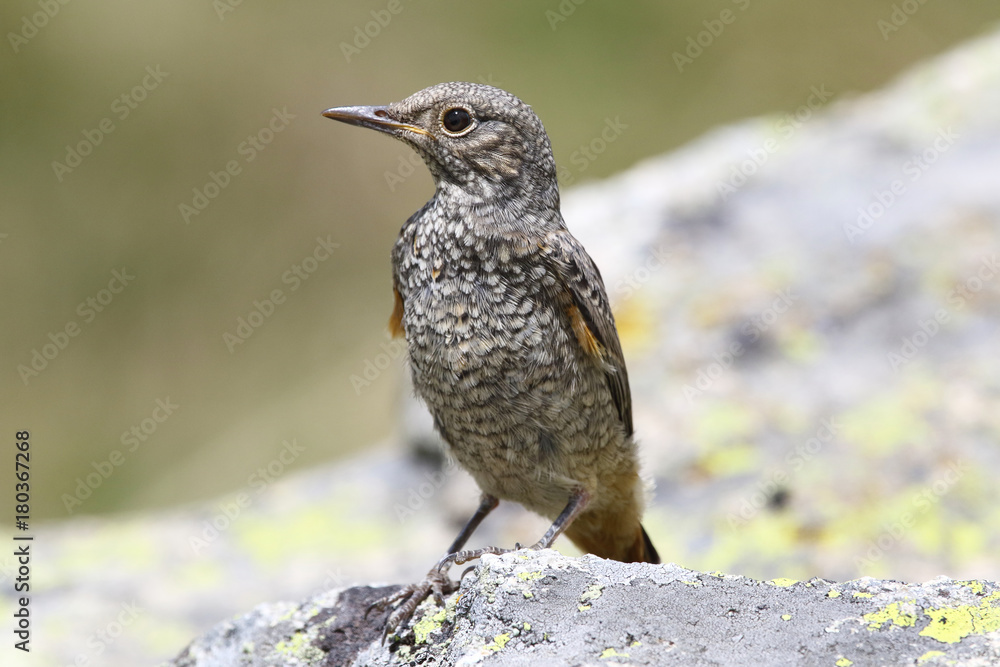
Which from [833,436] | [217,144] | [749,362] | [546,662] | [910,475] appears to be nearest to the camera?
[546,662]

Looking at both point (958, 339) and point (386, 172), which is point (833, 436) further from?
point (386, 172)

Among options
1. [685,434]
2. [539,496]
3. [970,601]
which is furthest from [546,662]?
[685,434]

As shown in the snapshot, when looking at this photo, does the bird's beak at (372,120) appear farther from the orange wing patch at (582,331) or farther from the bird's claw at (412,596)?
the bird's claw at (412,596)

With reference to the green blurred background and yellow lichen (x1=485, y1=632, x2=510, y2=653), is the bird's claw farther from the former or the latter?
the green blurred background

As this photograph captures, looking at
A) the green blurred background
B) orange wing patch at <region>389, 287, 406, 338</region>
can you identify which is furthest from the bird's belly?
the green blurred background

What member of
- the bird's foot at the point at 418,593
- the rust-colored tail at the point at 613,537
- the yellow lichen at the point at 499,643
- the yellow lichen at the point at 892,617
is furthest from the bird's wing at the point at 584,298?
A: the yellow lichen at the point at 892,617

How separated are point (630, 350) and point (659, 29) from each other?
5.41m

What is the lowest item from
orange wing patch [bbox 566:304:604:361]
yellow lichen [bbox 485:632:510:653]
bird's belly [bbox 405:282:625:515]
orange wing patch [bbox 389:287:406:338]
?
yellow lichen [bbox 485:632:510:653]

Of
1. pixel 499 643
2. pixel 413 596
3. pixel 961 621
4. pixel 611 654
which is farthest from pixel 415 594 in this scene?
pixel 961 621

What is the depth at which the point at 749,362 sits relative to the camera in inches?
228

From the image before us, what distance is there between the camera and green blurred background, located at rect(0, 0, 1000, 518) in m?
8.77

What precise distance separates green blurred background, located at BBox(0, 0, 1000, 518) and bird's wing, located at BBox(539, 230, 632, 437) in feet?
16.0

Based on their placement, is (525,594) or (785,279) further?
(785,279)

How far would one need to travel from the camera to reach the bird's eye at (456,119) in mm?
4125
